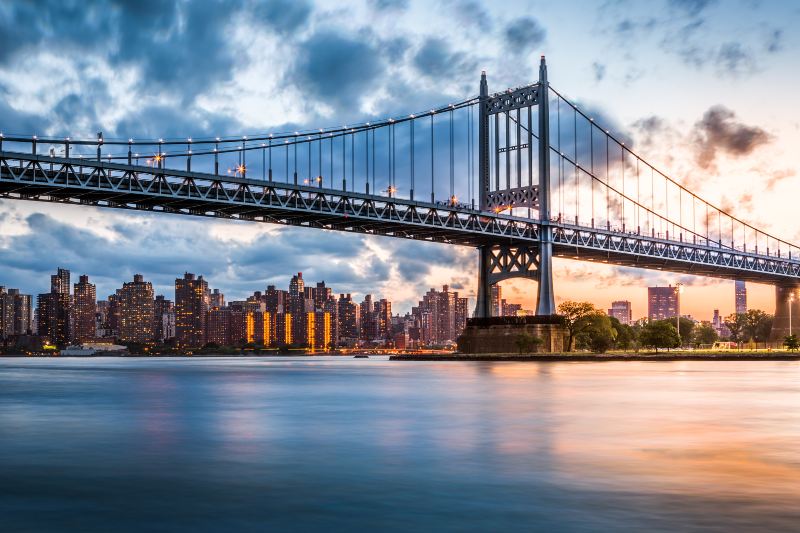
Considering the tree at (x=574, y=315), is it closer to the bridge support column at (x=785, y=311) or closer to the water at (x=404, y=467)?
the bridge support column at (x=785, y=311)

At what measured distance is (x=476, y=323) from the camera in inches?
3868

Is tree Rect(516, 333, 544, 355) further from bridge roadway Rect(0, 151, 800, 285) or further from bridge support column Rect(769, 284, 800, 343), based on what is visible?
bridge support column Rect(769, 284, 800, 343)

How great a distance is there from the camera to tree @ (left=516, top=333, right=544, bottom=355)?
9125 cm

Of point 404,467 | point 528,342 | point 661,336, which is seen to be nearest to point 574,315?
point 661,336

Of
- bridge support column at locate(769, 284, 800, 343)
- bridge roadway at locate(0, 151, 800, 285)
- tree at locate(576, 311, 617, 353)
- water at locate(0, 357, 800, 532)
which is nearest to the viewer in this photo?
water at locate(0, 357, 800, 532)

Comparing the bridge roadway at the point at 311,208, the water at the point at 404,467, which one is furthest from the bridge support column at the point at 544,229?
the water at the point at 404,467

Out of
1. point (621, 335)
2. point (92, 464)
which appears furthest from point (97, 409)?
point (621, 335)

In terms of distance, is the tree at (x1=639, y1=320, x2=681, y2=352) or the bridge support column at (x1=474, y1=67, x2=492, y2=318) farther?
the tree at (x1=639, y1=320, x2=681, y2=352)

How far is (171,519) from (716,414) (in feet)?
61.4

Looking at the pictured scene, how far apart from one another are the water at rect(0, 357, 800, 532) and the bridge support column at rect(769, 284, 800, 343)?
121 meters

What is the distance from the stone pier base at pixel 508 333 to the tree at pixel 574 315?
19.4ft

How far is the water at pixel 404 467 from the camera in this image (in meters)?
10.9

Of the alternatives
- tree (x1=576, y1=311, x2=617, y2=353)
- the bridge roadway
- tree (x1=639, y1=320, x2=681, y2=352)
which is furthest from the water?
tree (x1=639, y1=320, x2=681, y2=352)

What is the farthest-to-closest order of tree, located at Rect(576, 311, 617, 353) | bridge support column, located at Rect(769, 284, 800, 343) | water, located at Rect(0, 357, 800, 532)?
bridge support column, located at Rect(769, 284, 800, 343), tree, located at Rect(576, 311, 617, 353), water, located at Rect(0, 357, 800, 532)
